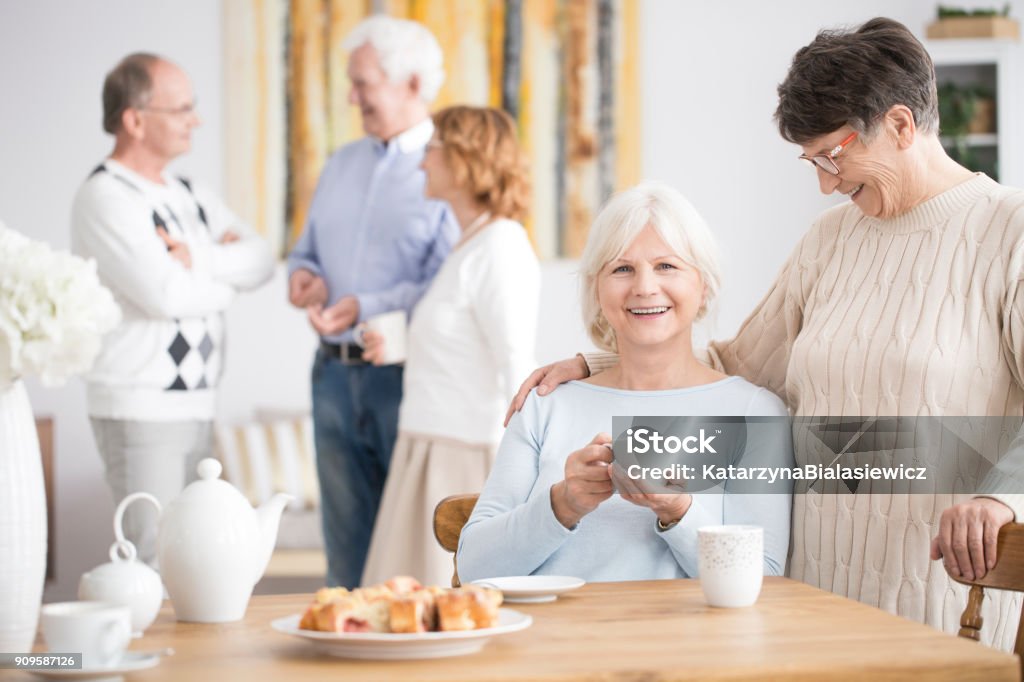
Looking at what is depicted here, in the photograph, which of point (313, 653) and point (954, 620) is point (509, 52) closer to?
point (954, 620)

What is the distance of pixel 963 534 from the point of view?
1496mm

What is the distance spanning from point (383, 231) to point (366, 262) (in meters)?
0.10

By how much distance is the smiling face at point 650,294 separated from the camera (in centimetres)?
182

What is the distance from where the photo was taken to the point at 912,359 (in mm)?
1683

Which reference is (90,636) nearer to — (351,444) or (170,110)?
(351,444)

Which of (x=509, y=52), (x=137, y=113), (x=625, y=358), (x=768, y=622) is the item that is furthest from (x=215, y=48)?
(x=768, y=622)

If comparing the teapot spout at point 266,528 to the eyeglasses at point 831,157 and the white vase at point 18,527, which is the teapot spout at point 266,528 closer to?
the white vase at point 18,527

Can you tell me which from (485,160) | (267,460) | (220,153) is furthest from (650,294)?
(220,153)

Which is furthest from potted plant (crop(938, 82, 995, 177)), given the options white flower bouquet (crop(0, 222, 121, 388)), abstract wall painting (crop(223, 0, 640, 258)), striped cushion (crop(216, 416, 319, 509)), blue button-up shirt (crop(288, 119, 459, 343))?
white flower bouquet (crop(0, 222, 121, 388))

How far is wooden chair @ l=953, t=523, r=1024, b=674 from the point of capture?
146 cm

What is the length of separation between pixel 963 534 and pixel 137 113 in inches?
96.1

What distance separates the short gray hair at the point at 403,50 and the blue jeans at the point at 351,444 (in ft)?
2.73

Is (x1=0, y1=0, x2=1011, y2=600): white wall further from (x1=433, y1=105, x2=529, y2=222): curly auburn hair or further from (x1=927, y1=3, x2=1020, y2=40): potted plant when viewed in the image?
(x1=433, y1=105, x2=529, y2=222): curly auburn hair

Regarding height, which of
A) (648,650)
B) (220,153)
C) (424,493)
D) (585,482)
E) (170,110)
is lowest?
(424,493)
